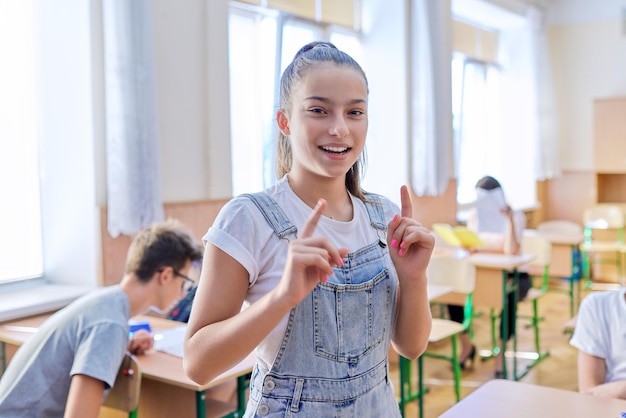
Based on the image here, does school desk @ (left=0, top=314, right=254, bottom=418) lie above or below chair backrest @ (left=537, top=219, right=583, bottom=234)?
below

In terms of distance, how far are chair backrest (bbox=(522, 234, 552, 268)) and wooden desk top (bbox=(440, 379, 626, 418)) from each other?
3.31 metres

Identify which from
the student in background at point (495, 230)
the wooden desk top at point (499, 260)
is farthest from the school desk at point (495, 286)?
the student in background at point (495, 230)

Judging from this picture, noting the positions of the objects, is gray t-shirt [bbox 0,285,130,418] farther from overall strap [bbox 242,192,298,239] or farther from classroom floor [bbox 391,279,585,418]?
classroom floor [bbox 391,279,585,418]

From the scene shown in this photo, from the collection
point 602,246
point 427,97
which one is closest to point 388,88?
point 427,97

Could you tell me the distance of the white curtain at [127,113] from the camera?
3.19m

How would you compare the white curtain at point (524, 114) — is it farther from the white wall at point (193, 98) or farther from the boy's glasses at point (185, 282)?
the boy's glasses at point (185, 282)

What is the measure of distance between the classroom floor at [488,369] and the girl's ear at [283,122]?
289 centimetres

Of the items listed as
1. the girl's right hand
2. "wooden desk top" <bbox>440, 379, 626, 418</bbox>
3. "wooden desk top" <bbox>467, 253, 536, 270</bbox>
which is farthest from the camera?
"wooden desk top" <bbox>467, 253, 536, 270</bbox>

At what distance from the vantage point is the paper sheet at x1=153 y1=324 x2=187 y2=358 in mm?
2430

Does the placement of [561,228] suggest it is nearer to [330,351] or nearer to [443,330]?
[443,330]

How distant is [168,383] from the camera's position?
2.31m

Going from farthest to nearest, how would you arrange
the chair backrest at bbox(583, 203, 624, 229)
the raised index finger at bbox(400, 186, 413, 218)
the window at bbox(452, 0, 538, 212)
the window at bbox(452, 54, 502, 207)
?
the window at bbox(452, 0, 538, 212)
the chair backrest at bbox(583, 203, 624, 229)
the window at bbox(452, 54, 502, 207)
the raised index finger at bbox(400, 186, 413, 218)

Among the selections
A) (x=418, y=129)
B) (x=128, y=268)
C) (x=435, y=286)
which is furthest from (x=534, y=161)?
(x=128, y=268)

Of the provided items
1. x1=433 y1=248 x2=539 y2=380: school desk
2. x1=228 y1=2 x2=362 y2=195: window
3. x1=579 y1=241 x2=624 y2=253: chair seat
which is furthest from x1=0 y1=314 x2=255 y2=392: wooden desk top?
x1=579 y1=241 x2=624 y2=253: chair seat
